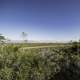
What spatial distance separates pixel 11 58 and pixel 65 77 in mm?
3424

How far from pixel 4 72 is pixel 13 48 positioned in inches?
118

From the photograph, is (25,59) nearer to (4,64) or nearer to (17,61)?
(17,61)

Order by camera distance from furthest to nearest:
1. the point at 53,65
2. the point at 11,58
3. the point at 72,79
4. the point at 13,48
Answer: the point at 13,48 < the point at 11,58 < the point at 53,65 < the point at 72,79

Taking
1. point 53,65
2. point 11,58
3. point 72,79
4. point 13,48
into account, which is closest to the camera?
point 72,79

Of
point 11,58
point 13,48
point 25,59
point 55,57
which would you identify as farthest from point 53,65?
point 13,48

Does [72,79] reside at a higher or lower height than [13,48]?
lower

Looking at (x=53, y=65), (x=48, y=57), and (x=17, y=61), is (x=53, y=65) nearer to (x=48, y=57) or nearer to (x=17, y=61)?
(x=48, y=57)

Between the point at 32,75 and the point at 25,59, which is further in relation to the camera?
the point at 25,59

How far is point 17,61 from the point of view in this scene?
33.3 feet

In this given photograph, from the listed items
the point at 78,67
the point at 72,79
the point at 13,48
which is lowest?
the point at 72,79

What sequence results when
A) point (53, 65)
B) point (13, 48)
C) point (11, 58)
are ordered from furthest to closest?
point (13, 48) < point (11, 58) < point (53, 65)

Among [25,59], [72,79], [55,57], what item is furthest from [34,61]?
[72,79]

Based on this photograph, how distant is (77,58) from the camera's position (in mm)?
9844

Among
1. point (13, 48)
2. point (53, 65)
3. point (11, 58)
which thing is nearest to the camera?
point (53, 65)
